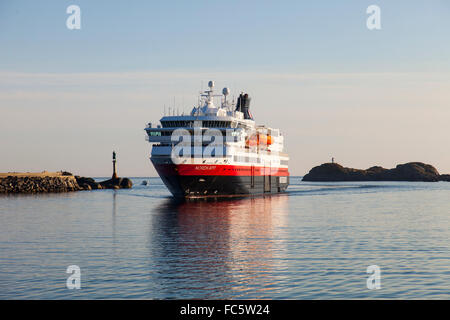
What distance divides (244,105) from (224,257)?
80.9 metres

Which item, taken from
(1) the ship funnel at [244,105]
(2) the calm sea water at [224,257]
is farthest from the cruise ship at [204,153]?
(2) the calm sea water at [224,257]

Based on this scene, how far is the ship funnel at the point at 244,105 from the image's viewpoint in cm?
10719

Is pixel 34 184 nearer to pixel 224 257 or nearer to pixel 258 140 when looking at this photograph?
pixel 258 140

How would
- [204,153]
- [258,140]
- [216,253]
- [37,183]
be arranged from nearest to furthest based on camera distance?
[216,253] → [204,153] → [258,140] → [37,183]

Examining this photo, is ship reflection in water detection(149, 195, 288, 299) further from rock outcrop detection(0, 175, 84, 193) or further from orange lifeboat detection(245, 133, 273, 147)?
rock outcrop detection(0, 175, 84, 193)

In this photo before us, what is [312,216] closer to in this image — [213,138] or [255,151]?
[213,138]

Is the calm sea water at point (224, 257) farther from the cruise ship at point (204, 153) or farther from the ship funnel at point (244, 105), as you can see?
the ship funnel at point (244, 105)

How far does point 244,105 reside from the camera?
355 ft

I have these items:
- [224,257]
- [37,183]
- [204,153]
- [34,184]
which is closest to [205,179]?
[204,153]

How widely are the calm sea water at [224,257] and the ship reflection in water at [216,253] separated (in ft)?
0.18

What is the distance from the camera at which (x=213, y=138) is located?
7794cm

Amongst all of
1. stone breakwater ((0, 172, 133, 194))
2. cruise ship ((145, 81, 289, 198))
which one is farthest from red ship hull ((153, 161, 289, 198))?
stone breakwater ((0, 172, 133, 194))
